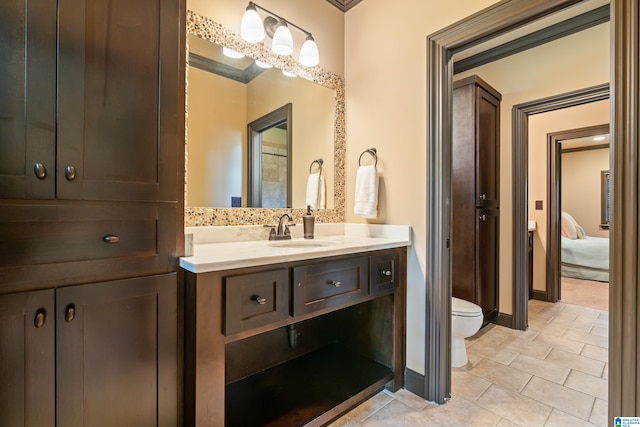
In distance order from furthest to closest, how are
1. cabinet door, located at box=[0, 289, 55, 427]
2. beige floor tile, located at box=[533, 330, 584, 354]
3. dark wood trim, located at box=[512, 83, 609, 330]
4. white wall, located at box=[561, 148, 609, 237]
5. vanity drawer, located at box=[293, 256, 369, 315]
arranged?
white wall, located at box=[561, 148, 609, 237]
dark wood trim, located at box=[512, 83, 609, 330]
beige floor tile, located at box=[533, 330, 584, 354]
vanity drawer, located at box=[293, 256, 369, 315]
cabinet door, located at box=[0, 289, 55, 427]

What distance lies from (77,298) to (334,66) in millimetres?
2047

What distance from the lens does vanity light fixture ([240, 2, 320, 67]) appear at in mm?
1663

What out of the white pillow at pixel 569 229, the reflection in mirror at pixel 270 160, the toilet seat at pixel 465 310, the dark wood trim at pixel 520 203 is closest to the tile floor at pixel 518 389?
the dark wood trim at pixel 520 203

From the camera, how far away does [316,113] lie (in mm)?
2141

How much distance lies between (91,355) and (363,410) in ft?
4.29

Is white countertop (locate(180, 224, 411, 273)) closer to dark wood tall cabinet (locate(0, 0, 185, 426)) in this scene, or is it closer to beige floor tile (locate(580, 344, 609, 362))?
dark wood tall cabinet (locate(0, 0, 185, 426))

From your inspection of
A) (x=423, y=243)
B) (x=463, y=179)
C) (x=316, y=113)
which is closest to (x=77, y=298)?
(x=423, y=243)

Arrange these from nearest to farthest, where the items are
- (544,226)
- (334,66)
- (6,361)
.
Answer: (6,361), (334,66), (544,226)

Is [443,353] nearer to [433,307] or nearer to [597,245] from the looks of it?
[433,307]

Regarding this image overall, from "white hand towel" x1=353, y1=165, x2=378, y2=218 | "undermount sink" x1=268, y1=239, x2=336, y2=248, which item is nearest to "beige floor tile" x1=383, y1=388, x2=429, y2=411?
"undermount sink" x1=268, y1=239, x2=336, y2=248

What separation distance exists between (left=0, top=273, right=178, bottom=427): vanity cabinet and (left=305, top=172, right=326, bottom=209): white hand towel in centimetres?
117

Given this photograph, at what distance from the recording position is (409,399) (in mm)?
1698

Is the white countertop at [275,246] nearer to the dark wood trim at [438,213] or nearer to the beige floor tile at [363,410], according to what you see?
the dark wood trim at [438,213]

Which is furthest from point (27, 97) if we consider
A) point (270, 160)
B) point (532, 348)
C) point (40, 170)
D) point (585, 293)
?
point (585, 293)
